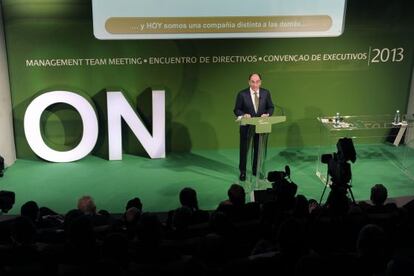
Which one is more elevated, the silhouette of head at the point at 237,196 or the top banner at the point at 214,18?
the top banner at the point at 214,18

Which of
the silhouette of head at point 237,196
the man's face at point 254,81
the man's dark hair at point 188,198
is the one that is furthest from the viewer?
the man's face at point 254,81

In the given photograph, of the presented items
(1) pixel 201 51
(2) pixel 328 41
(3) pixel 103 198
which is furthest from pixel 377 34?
(3) pixel 103 198

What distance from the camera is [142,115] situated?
7.76 m

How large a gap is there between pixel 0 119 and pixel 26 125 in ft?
1.16

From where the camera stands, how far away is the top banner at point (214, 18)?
720cm

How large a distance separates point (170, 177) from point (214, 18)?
7.80 ft

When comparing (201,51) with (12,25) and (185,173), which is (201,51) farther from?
(12,25)

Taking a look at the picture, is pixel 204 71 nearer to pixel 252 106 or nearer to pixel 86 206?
pixel 252 106

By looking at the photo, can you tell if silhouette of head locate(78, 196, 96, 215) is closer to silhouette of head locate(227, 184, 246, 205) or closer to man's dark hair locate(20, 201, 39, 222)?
man's dark hair locate(20, 201, 39, 222)

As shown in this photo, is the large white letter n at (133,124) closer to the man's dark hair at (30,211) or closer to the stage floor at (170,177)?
the stage floor at (170,177)

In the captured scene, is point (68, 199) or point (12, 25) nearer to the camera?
point (68, 199)

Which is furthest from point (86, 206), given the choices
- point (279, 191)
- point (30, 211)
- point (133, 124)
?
point (133, 124)

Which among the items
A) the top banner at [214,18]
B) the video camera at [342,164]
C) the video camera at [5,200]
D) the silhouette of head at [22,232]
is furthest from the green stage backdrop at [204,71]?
the silhouette of head at [22,232]

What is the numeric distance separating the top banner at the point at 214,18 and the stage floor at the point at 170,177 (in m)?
1.82
